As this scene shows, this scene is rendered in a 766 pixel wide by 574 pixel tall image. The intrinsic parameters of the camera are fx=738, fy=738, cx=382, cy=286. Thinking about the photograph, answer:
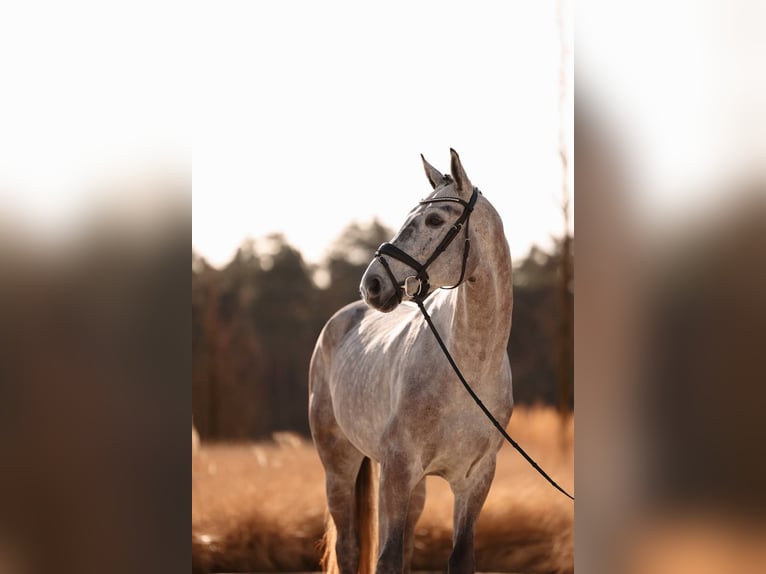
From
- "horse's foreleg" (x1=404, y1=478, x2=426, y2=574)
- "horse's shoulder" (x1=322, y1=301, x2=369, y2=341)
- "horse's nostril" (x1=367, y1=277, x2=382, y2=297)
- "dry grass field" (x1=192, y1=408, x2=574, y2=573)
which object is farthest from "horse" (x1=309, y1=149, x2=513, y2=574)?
"dry grass field" (x1=192, y1=408, x2=574, y2=573)

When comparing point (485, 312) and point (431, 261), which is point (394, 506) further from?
point (431, 261)

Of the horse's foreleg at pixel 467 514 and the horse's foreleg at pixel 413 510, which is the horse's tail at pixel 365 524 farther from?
the horse's foreleg at pixel 467 514

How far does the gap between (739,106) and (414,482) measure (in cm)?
176

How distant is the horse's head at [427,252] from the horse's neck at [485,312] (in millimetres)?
87

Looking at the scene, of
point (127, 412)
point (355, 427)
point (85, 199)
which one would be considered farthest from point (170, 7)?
point (355, 427)

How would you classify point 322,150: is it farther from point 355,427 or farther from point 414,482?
point 414,482

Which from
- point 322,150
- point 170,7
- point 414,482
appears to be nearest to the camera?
point 170,7

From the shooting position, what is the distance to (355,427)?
3012 millimetres

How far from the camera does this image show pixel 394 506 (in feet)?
8.12

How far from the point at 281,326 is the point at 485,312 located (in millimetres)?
2623

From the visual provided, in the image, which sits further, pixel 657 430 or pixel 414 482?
pixel 414 482

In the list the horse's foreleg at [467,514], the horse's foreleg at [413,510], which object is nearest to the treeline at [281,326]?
the horse's foreleg at [413,510]

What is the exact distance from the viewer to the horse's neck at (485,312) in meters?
2.40

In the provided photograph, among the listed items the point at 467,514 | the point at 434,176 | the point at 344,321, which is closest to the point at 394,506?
the point at 467,514
